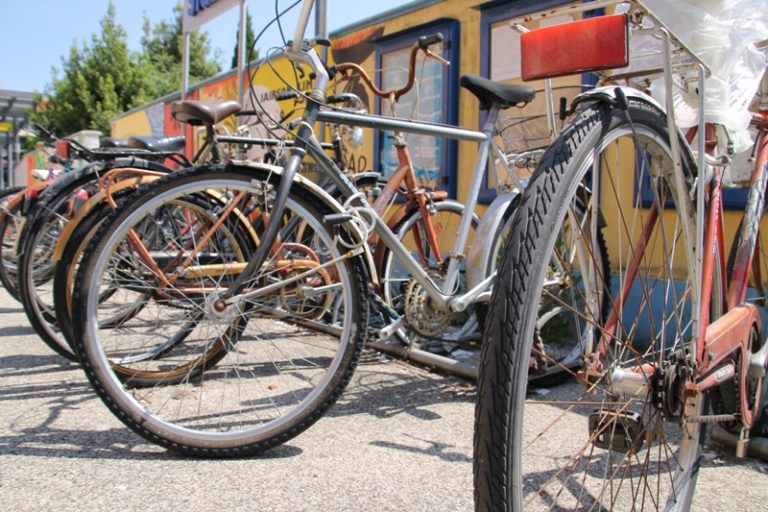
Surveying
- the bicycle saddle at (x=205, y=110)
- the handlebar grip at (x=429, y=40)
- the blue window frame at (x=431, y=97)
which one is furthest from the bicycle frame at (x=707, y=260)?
the blue window frame at (x=431, y=97)

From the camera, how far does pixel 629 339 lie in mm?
1574

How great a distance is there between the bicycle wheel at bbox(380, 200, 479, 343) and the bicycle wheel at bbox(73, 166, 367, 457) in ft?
1.06

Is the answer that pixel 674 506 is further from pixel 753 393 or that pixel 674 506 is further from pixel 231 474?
pixel 231 474

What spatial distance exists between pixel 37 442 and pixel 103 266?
0.71m

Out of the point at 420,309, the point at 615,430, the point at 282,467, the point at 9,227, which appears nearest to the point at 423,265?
the point at 420,309

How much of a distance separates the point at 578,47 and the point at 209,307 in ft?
4.81

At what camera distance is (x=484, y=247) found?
2.91 m

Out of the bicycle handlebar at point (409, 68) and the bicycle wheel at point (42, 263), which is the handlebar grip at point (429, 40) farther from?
the bicycle wheel at point (42, 263)

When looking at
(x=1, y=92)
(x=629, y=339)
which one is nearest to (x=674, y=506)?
(x=629, y=339)

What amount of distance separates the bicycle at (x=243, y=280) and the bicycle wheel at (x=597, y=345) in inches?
29.4

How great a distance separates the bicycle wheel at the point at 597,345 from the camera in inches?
45.6

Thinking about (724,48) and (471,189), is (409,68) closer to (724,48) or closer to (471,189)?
(471,189)

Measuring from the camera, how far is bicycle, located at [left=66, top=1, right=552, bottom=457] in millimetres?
2312

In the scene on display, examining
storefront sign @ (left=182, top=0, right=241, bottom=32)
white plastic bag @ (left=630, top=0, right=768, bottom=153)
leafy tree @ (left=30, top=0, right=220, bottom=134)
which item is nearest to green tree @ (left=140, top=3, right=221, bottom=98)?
leafy tree @ (left=30, top=0, right=220, bottom=134)
